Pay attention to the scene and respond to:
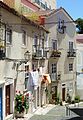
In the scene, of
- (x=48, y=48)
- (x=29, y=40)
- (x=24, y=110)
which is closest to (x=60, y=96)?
(x=48, y=48)

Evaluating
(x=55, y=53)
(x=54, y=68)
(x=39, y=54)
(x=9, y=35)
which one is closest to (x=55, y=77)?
(x=54, y=68)

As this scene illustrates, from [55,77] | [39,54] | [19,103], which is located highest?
[39,54]

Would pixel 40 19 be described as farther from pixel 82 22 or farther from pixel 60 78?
pixel 82 22

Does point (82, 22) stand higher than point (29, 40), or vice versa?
point (82, 22)

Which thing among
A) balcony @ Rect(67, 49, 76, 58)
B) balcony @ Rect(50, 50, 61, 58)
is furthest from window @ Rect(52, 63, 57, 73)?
balcony @ Rect(67, 49, 76, 58)

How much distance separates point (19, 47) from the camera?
22812 millimetres

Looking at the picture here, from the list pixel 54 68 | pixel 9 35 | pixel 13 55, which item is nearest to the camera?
pixel 9 35

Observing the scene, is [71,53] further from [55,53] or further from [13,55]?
[13,55]

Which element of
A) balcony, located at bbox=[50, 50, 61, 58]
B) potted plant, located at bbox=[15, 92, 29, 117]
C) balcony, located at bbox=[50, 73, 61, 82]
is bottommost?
potted plant, located at bbox=[15, 92, 29, 117]

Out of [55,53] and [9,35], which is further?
[55,53]

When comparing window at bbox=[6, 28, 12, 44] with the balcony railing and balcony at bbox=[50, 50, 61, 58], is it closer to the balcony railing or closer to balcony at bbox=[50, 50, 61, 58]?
balcony at bbox=[50, 50, 61, 58]

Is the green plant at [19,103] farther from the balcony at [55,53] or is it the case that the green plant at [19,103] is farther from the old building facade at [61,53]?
the balcony at [55,53]

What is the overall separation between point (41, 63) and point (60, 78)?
826 centimetres

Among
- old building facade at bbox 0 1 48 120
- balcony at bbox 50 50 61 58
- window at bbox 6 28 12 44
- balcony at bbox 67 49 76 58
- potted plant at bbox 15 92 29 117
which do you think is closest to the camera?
old building facade at bbox 0 1 48 120
